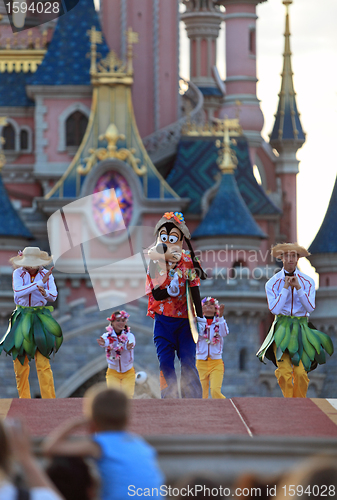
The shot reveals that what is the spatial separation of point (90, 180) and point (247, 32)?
7325 millimetres

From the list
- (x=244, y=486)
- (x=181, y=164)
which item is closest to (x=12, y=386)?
(x=181, y=164)

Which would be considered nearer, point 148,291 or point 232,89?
point 148,291

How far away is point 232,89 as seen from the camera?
33812 mm

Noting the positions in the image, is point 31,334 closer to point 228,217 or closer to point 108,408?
point 108,408

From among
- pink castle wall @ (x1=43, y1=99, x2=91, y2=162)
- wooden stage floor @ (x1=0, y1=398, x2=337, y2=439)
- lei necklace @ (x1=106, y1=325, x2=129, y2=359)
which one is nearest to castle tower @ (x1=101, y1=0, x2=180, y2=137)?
pink castle wall @ (x1=43, y1=99, x2=91, y2=162)

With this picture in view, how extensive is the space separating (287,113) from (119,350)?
24.9 metres

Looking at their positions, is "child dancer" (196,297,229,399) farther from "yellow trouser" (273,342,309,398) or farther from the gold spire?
the gold spire

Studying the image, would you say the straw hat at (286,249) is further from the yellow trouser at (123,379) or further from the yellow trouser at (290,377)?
the yellow trouser at (123,379)

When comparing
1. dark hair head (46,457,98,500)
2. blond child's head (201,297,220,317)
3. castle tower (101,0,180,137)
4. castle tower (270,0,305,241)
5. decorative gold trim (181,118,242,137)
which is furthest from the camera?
castle tower (270,0,305,241)

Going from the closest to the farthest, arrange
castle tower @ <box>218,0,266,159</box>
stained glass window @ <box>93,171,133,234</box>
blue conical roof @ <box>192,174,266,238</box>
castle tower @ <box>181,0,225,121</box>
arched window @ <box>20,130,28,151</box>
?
1. stained glass window @ <box>93,171,133,234</box>
2. blue conical roof @ <box>192,174,266,238</box>
3. arched window @ <box>20,130,28,151</box>
4. castle tower @ <box>218,0,266,159</box>
5. castle tower @ <box>181,0,225,121</box>

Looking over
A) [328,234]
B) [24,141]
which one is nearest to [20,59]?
[24,141]

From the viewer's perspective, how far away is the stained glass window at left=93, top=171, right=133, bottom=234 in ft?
95.2

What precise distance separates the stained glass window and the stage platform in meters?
20.6

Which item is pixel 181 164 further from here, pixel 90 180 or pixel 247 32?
pixel 247 32
